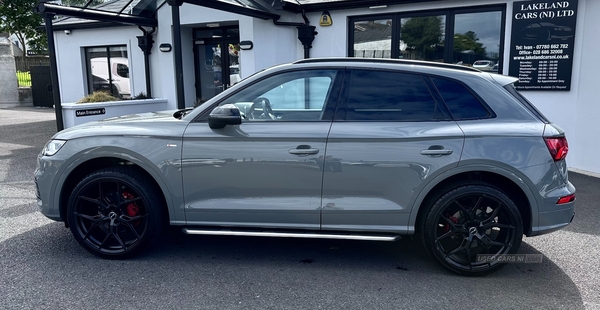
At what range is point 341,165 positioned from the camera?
12.8ft

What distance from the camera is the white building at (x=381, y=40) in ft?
25.8

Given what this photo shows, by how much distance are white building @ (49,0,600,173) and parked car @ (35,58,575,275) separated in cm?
397

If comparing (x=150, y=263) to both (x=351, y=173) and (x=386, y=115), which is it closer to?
(x=351, y=173)

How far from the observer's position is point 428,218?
3951 millimetres

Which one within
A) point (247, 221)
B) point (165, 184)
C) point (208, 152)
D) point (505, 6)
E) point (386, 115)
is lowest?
point (247, 221)

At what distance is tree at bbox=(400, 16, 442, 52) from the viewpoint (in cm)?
915

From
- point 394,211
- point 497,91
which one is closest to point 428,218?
point 394,211

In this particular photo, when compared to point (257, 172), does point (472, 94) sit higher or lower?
higher

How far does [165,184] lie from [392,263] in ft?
6.92

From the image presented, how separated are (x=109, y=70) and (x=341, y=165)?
1176 centimetres

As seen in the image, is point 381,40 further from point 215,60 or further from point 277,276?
point 277,276

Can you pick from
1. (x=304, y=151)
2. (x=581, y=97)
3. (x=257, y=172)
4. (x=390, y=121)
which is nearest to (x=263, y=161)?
(x=257, y=172)

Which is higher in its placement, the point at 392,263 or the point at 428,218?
the point at 428,218

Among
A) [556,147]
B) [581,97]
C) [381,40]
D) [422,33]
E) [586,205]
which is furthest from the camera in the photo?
[381,40]
